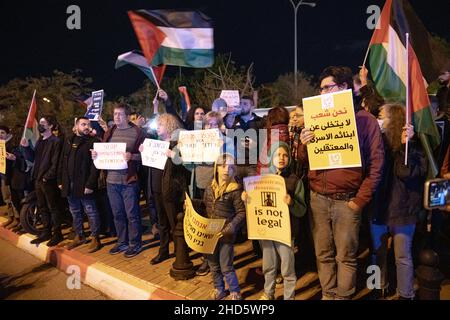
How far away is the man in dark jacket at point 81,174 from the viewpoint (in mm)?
5000

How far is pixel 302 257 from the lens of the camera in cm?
431

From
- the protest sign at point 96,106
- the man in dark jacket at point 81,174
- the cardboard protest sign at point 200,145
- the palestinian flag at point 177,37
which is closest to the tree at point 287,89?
the protest sign at point 96,106

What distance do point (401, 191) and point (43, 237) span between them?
5622 mm

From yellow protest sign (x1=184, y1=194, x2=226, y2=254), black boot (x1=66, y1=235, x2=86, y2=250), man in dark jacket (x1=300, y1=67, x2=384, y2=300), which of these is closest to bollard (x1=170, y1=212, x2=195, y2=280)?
yellow protest sign (x1=184, y1=194, x2=226, y2=254)

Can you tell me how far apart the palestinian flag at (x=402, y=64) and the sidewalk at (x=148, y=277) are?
73.2 inches

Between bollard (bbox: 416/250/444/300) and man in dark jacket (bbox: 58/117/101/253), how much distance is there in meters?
4.35

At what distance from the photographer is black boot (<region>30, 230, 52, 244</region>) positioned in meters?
5.60

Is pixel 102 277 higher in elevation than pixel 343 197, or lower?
lower

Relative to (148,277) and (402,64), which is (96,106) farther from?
(402,64)

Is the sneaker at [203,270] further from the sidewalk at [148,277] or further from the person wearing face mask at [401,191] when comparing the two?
the person wearing face mask at [401,191]

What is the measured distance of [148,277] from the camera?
4086 millimetres

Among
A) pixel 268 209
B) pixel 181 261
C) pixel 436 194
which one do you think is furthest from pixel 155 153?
pixel 436 194

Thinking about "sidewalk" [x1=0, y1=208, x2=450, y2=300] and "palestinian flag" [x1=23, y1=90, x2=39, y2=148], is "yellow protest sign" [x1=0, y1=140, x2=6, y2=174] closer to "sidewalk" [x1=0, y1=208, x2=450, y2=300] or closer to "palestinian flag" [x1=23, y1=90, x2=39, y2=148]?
"palestinian flag" [x1=23, y1=90, x2=39, y2=148]
